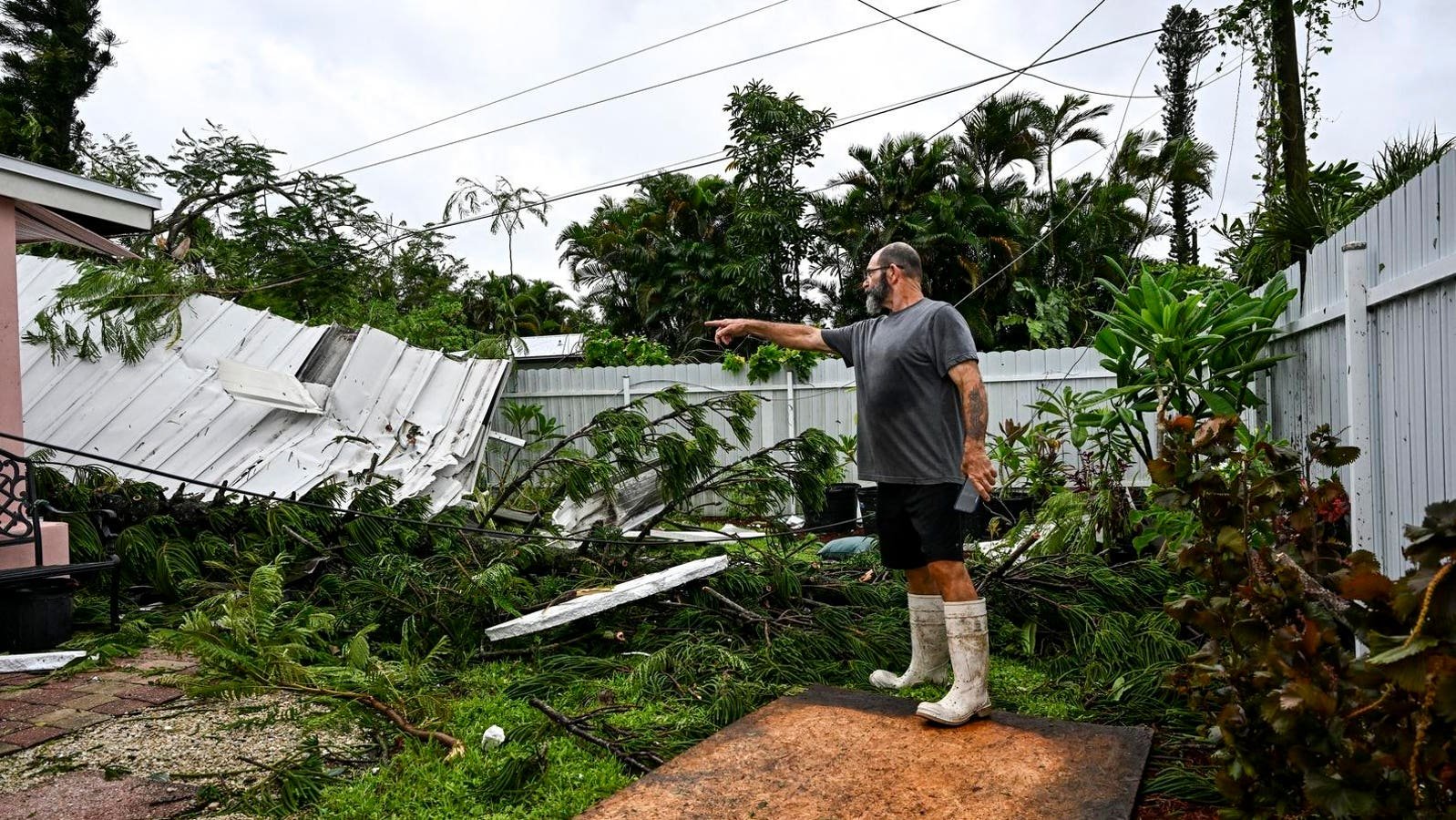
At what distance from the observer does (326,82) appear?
14945 mm

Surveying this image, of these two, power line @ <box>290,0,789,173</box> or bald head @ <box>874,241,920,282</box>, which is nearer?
bald head @ <box>874,241,920,282</box>

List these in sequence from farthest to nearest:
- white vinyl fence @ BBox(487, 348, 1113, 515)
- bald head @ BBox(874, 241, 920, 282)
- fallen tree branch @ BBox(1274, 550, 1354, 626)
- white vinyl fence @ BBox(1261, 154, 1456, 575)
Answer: white vinyl fence @ BBox(487, 348, 1113, 515)
bald head @ BBox(874, 241, 920, 282)
white vinyl fence @ BBox(1261, 154, 1456, 575)
fallen tree branch @ BBox(1274, 550, 1354, 626)

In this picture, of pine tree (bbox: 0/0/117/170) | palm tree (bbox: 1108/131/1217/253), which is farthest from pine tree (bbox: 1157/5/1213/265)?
pine tree (bbox: 0/0/117/170)

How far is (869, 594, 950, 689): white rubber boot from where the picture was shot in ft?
12.5

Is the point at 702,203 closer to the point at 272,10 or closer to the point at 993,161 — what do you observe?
the point at 993,161

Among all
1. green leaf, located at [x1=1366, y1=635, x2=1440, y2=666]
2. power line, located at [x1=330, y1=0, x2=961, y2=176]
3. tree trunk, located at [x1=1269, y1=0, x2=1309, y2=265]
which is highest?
power line, located at [x1=330, y1=0, x2=961, y2=176]

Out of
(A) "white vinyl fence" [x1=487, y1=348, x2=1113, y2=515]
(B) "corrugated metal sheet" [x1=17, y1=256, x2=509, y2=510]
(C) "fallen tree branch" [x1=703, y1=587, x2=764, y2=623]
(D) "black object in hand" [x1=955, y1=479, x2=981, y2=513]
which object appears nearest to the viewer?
(D) "black object in hand" [x1=955, y1=479, x2=981, y2=513]

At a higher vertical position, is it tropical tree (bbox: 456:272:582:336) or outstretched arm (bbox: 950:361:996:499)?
tropical tree (bbox: 456:272:582:336)

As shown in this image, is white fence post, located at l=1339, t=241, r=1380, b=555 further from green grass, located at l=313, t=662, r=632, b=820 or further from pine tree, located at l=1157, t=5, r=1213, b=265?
pine tree, located at l=1157, t=5, r=1213, b=265

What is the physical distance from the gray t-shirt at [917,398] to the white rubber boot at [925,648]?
1.83 feet

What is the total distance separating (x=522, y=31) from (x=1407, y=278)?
13.2m

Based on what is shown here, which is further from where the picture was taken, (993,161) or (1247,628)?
(993,161)

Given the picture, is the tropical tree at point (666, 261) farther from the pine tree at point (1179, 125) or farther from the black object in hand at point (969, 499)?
the black object in hand at point (969, 499)

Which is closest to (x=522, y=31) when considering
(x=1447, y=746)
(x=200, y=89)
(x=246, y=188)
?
(x=246, y=188)
